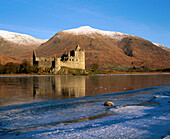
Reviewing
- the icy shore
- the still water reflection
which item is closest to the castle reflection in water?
the still water reflection

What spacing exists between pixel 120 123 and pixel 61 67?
9622cm

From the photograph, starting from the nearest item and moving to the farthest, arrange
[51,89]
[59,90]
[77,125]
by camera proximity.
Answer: [77,125] → [59,90] → [51,89]

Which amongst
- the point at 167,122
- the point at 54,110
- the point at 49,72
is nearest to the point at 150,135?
the point at 167,122

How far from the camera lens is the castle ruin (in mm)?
101781

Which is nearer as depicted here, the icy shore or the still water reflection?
the icy shore

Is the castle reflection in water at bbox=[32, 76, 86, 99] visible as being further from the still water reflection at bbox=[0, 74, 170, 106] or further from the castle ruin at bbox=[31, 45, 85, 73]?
the castle ruin at bbox=[31, 45, 85, 73]

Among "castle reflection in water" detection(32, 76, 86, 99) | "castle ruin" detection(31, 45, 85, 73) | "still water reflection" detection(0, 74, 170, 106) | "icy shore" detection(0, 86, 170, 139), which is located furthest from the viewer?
"castle ruin" detection(31, 45, 85, 73)

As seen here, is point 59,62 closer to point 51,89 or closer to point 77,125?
point 51,89

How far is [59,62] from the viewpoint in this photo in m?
103

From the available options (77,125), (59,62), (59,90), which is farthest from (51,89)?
(59,62)

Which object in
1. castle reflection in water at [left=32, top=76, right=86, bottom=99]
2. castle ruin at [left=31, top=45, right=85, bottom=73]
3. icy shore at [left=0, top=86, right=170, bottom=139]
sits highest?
castle ruin at [left=31, top=45, right=85, bottom=73]

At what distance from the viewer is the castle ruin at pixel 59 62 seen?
102 meters

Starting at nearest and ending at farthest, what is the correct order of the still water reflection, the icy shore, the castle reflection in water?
the icy shore
the still water reflection
the castle reflection in water

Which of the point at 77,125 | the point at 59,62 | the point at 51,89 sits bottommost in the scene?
the point at 51,89
